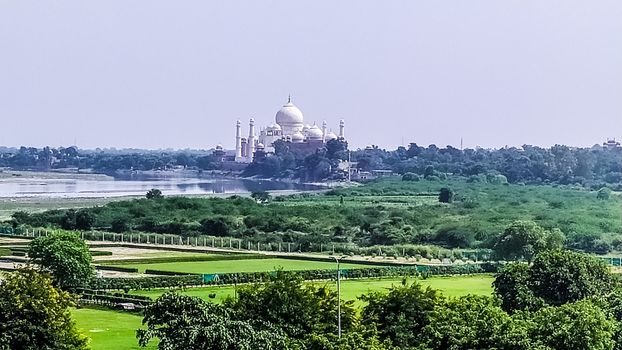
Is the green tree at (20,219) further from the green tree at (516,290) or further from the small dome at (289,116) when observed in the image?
the small dome at (289,116)

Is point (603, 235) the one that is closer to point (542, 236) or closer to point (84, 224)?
point (542, 236)

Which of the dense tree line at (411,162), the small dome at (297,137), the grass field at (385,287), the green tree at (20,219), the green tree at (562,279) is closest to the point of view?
the green tree at (562,279)

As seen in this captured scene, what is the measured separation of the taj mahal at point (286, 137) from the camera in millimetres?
128000

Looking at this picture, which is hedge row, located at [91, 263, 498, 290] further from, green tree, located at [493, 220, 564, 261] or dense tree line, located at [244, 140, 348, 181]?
dense tree line, located at [244, 140, 348, 181]

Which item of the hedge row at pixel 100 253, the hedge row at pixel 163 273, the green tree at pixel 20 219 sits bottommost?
the hedge row at pixel 163 273

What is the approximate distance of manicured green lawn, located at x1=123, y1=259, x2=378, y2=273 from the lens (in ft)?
125

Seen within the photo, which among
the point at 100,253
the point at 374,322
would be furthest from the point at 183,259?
the point at 374,322

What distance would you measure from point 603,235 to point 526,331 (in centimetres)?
3101

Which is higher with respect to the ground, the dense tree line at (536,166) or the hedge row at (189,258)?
the dense tree line at (536,166)

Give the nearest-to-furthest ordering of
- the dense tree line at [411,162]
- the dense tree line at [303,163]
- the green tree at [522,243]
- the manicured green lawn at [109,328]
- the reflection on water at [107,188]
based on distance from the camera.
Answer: the manicured green lawn at [109,328] → the green tree at [522,243] → the reflection on water at [107,188] → the dense tree line at [411,162] → the dense tree line at [303,163]

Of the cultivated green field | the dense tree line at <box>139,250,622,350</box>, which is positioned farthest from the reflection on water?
the dense tree line at <box>139,250,622,350</box>

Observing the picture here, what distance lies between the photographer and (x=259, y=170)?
128 metres

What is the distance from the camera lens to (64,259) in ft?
99.3

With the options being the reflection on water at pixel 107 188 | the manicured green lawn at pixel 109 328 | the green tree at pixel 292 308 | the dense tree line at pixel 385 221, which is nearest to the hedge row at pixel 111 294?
the manicured green lawn at pixel 109 328
